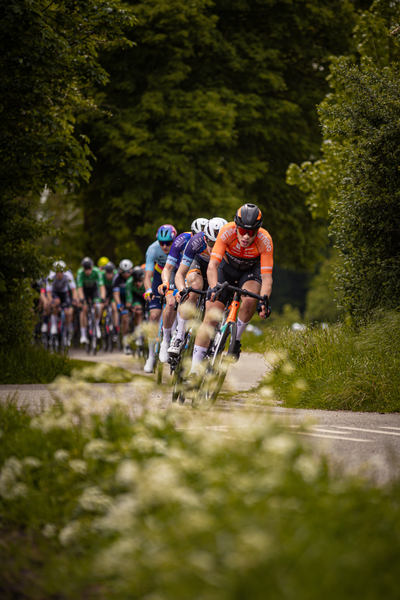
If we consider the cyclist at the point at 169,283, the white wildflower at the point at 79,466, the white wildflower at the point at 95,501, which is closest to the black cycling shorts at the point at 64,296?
the cyclist at the point at 169,283

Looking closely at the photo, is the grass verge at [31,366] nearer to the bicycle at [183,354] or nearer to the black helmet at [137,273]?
the bicycle at [183,354]

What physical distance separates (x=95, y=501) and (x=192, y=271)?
6084mm

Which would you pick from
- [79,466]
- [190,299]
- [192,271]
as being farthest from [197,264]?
[79,466]

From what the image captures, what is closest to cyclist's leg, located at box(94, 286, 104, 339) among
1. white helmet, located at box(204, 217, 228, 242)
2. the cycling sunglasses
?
white helmet, located at box(204, 217, 228, 242)

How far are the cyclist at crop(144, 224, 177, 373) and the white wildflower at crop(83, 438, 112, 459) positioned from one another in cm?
770

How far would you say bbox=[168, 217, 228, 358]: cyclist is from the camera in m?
8.90

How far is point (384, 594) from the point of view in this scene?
2.41 meters

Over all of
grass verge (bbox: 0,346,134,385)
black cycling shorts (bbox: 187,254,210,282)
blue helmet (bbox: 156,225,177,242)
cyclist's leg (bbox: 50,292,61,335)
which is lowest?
grass verge (bbox: 0,346,134,385)

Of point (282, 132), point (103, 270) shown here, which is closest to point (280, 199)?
point (282, 132)

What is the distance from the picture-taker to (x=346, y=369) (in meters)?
8.42

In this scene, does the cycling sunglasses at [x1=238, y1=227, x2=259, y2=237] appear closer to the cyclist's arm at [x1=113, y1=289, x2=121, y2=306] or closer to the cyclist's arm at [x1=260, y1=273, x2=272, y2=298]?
the cyclist's arm at [x1=260, y1=273, x2=272, y2=298]

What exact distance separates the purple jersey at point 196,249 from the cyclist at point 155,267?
251 cm

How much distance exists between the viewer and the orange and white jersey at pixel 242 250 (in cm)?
795

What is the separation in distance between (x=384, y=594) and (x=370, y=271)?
747 cm
